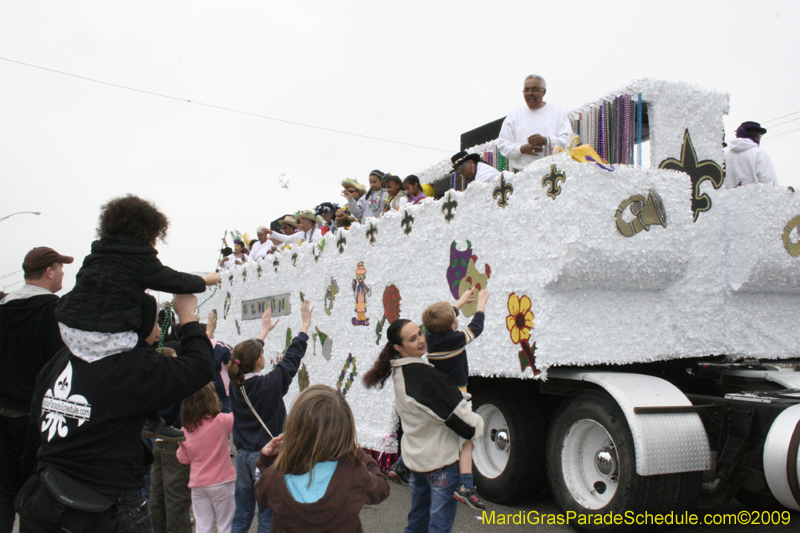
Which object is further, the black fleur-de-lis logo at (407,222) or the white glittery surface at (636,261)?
the black fleur-de-lis logo at (407,222)

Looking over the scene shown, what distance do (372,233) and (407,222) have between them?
64cm

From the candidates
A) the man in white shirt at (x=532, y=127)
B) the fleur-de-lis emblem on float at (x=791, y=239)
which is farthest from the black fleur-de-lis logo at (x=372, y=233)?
the fleur-de-lis emblem on float at (x=791, y=239)

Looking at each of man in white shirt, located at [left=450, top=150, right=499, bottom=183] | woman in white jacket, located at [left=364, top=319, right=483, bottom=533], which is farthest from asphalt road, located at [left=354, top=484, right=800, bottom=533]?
man in white shirt, located at [left=450, top=150, right=499, bottom=183]

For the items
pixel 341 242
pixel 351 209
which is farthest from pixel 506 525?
pixel 351 209

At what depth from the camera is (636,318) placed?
4039 mm

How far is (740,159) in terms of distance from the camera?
16.0 feet

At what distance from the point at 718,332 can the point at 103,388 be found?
3.96m

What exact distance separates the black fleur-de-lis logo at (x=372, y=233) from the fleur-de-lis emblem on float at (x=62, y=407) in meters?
4.04

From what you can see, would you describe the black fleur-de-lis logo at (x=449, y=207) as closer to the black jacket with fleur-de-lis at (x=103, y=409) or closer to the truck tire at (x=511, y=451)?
the truck tire at (x=511, y=451)

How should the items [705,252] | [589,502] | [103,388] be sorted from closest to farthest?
[103,388]
[589,502]
[705,252]

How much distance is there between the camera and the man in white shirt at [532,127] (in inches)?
186

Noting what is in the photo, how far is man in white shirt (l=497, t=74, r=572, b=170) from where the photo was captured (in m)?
4.73

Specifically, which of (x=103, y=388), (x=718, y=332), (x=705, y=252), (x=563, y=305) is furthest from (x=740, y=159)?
(x=103, y=388)

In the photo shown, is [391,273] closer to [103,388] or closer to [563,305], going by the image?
[563,305]
